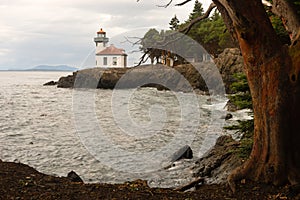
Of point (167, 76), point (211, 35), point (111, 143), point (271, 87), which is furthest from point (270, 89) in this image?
point (167, 76)

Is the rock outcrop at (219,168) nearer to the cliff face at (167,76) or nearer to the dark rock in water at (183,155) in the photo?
the dark rock in water at (183,155)

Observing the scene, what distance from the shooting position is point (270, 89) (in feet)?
20.4

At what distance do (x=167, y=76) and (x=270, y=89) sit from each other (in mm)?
53135

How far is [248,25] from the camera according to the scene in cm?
600

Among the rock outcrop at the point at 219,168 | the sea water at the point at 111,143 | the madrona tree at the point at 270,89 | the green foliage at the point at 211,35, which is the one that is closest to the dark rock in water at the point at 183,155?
the sea water at the point at 111,143

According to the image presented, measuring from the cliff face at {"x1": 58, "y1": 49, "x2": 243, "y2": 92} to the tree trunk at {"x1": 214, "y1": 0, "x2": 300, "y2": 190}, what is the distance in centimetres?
3461

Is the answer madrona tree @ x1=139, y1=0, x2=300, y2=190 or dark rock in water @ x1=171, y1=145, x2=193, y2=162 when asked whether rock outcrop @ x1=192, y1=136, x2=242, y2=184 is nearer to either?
dark rock in water @ x1=171, y1=145, x2=193, y2=162

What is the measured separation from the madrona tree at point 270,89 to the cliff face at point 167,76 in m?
34.6

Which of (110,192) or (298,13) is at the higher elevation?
(298,13)

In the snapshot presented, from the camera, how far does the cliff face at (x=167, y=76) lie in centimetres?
4448

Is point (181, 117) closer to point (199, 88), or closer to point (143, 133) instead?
point (143, 133)

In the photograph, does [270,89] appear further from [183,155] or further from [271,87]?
[183,155]

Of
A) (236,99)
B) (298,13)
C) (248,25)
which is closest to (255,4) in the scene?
(248,25)

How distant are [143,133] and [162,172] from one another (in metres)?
8.22
